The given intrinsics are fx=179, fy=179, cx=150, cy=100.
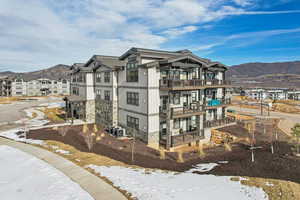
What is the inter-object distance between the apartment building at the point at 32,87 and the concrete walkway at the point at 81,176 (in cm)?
9065

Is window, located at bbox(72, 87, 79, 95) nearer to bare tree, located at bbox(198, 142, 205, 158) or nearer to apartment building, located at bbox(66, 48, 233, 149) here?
apartment building, located at bbox(66, 48, 233, 149)

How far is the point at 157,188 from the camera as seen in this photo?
10.7m

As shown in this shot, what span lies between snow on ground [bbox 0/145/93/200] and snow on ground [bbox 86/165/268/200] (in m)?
2.26

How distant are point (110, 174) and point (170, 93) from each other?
36.5ft

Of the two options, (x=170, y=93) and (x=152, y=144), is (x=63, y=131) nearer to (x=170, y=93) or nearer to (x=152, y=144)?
(x=152, y=144)

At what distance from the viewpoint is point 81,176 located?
470 inches

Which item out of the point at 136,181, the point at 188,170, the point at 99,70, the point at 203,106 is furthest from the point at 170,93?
the point at 99,70

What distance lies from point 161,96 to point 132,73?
487cm

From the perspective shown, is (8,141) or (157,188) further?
(8,141)

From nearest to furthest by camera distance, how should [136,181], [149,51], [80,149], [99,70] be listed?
1. [136,181]
2. [80,149]
3. [149,51]
4. [99,70]

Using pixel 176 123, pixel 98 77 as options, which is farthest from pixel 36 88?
pixel 176 123

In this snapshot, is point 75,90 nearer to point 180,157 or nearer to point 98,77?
point 98,77

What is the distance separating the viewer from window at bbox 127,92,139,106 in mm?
22078

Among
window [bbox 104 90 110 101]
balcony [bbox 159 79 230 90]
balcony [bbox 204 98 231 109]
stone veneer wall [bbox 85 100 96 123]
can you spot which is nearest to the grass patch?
balcony [bbox 159 79 230 90]
